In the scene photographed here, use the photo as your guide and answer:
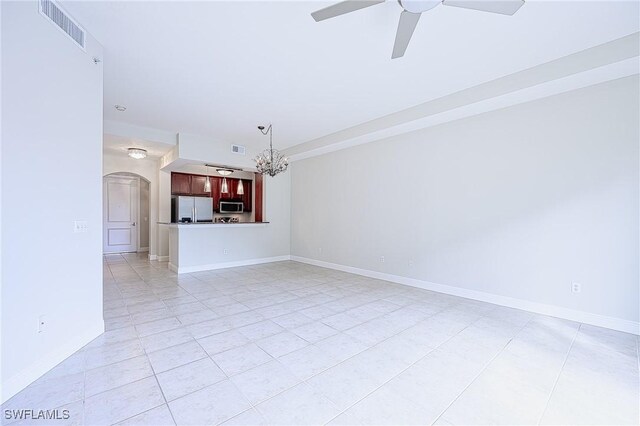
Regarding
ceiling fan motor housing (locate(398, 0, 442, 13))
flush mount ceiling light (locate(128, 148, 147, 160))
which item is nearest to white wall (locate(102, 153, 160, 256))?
flush mount ceiling light (locate(128, 148, 147, 160))

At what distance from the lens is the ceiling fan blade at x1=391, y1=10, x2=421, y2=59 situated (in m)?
2.23

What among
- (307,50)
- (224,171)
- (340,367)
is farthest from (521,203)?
(224,171)

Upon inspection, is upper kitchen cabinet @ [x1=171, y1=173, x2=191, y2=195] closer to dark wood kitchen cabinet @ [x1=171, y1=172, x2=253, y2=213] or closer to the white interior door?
dark wood kitchen cabinet @ [x1=171, y1=172, x2=253, y2=213]

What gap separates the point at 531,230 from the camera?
11.9 feet

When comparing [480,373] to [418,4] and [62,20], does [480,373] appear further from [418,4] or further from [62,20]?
[62,20]

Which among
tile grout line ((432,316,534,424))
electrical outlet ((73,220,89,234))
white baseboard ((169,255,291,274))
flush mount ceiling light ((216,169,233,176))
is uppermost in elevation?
flush mount ceiling light ((216,169,233,176))

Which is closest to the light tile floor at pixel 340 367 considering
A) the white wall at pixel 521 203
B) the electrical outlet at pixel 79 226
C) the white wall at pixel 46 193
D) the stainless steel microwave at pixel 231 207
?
the white wall at pixel 46 193

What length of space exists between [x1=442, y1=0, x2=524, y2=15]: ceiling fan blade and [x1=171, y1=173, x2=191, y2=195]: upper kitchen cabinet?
26.2 ft

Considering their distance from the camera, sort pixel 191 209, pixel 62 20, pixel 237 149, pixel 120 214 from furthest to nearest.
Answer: pixel 120 214 → pixel 191 209 → pixel 237 149 → pixel 62 20

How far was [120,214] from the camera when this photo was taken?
938 centimetres

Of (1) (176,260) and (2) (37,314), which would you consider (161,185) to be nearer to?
(1) (176,260)

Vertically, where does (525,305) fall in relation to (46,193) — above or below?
below

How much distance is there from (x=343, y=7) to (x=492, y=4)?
44.2 inches

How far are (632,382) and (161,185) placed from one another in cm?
899
